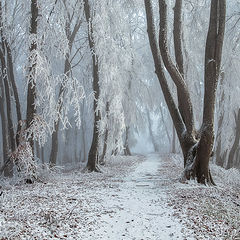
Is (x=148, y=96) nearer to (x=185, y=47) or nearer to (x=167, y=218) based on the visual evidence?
(x=185, y=47)

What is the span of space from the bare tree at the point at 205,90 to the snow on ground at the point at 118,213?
98cm

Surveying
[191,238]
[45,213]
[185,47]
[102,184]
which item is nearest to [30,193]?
[45,213]

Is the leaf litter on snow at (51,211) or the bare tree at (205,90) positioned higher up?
the bare tree at (205,90)

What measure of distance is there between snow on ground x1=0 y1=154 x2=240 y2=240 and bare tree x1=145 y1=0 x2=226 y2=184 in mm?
985

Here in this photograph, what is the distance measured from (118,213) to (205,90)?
4343mm

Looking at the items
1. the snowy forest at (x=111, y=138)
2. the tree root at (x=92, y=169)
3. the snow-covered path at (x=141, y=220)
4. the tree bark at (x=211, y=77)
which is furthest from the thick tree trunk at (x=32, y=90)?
the tree bark at (x=211, y=77)

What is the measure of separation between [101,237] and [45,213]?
1122 millimetres

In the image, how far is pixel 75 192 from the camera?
21.7 feet

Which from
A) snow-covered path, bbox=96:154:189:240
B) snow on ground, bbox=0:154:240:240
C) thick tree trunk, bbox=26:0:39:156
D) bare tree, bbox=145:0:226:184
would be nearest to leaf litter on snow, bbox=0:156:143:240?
snow on ground, bbox=0:154:240:240

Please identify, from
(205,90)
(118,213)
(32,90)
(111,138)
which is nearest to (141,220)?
(118,213)

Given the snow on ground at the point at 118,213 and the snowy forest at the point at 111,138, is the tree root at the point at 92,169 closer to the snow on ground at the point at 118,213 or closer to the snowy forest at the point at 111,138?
the snowy forest at the point at 111,138

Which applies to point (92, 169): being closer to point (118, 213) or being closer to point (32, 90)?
point (32, 90)

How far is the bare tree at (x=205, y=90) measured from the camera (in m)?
7.48

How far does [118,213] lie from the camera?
511cm
